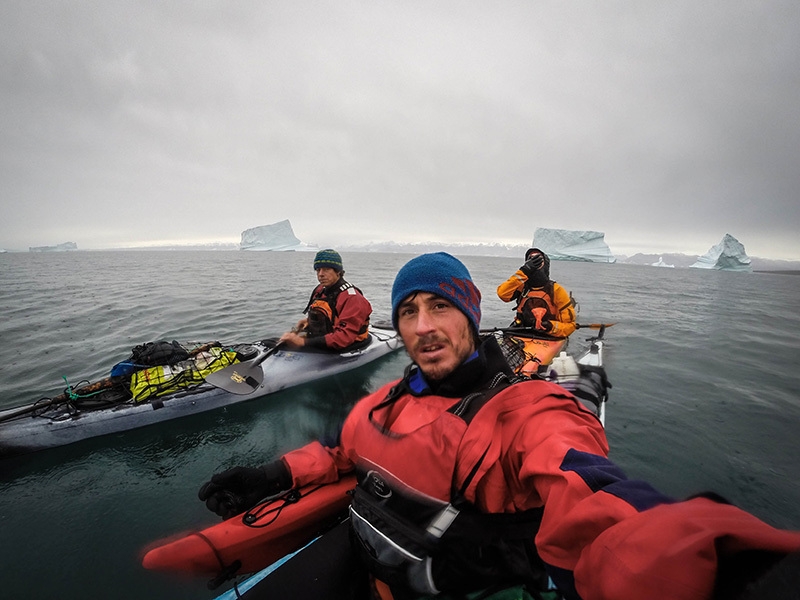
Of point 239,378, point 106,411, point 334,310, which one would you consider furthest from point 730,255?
point 106,411

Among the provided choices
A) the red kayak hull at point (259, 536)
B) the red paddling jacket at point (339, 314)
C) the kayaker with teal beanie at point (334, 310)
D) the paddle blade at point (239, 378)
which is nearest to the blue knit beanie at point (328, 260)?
the kayaker with teal beanie at point (334, 310)

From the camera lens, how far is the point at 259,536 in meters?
2.50

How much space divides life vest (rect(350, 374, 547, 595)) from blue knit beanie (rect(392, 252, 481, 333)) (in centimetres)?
58

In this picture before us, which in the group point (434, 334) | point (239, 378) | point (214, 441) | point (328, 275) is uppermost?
point (328, 275)

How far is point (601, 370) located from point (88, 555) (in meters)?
7.41

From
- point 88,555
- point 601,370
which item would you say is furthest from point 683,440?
point 88,555

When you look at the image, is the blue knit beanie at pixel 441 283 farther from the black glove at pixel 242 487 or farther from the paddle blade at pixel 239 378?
the paddle blade at pixel 239 378

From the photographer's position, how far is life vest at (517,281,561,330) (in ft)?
25.4

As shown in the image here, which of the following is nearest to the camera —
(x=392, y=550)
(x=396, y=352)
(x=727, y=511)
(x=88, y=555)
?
(x=727, y=511)

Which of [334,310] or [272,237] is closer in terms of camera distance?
[334,310]

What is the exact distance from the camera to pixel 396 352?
982 cm

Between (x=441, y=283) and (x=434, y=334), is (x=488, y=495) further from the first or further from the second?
(x=441, y=283)

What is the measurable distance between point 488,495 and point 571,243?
3722 inches

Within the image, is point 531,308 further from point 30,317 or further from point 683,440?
point 30,317
